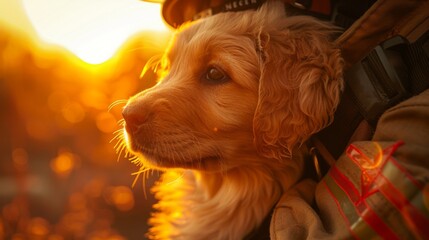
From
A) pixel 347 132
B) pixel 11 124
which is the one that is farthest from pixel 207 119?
pixel 11 124

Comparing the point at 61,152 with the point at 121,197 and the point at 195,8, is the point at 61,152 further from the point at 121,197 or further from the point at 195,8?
the point at 195,8

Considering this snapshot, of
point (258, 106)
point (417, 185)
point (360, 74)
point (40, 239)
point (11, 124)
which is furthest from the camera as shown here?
point (11, 124)

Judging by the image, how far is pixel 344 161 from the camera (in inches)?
66.0

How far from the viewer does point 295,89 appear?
209cm

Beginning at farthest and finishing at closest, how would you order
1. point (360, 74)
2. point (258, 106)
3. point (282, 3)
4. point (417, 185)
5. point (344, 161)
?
1. point (282, 3)
2. point (258, 106)
3. point (360, 74)
4. point (344, 161)
5. point (417, 185)

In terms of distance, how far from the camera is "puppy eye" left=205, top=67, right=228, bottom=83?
89.3 inches

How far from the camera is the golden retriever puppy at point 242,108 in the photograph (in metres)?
2.04

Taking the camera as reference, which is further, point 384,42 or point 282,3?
point 282,3

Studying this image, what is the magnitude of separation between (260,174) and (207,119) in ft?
1.42

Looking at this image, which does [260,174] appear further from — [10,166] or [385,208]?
[10,166]

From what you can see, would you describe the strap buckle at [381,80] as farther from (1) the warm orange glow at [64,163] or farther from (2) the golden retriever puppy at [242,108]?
(1) the warm orange glow at [64,163]

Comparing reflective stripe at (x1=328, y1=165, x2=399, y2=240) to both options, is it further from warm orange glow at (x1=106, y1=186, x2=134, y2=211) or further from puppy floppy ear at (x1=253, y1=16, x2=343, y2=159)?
warm orange glow at (x1=106, y1=186, x2=134, y2=211)

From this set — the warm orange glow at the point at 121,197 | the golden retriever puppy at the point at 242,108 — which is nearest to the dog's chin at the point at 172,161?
the golden retriever puppy at the point at 242,108

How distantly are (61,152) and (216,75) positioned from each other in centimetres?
473
